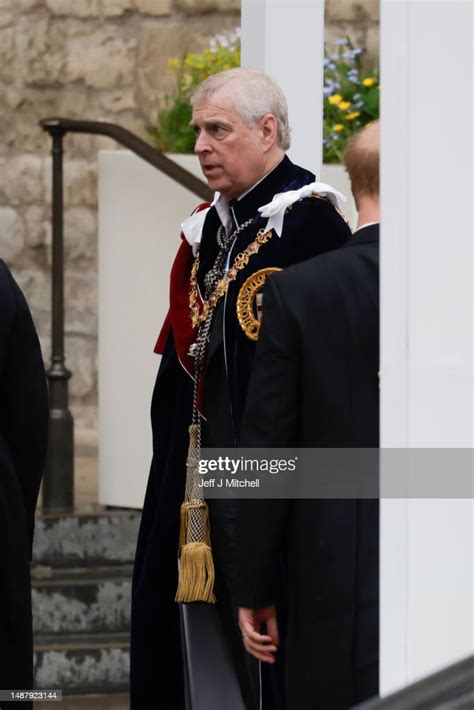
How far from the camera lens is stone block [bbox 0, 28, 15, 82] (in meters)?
8.85

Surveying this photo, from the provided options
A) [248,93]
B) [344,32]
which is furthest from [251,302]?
[344,32]

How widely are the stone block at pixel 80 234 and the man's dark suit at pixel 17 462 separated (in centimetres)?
474

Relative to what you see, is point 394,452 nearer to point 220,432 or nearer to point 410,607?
point 410,607

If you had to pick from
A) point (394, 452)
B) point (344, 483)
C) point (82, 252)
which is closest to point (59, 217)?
point (82, 252)

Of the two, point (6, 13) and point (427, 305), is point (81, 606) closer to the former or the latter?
point (427, 305)

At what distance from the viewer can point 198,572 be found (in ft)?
12.6

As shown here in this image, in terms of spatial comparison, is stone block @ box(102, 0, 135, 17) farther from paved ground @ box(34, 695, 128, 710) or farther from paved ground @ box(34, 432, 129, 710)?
paved ground @ box(34, 695, 128, 710)

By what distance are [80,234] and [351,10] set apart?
5.83 feet

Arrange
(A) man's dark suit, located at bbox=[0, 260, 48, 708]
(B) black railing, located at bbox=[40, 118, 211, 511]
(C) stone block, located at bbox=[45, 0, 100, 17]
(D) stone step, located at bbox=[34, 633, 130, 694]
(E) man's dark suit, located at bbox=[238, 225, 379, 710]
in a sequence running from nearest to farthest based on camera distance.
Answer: (E) man's dark suit, located at bbox=[238, 225, 379, 710]
(A) man's dark suit, located at bbox=[0, 260, 48, 708]
(D) stone step, located at bbox=[34, 633, 130, 694]
(B) black railing, located at bbox=[40, 118, 211, 511]
(C) stone block, located at bbox=[45, 0, 100, 17]

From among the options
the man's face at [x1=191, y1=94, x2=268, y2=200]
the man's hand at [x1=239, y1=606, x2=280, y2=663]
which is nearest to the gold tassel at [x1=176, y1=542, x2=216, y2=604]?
the man's hand at [x1=239, y1=606, x2=280, y2=663]

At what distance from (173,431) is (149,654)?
0.53 metres

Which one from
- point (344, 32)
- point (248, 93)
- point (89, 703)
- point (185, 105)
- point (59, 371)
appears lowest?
point (89, 703)

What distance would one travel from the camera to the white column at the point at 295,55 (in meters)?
4.48

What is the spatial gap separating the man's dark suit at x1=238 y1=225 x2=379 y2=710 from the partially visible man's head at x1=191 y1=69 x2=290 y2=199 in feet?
1.85
